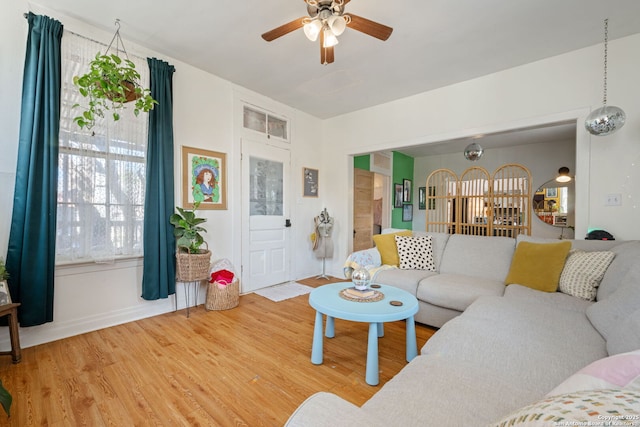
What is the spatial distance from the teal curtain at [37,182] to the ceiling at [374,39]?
444mm

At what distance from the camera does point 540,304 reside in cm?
188

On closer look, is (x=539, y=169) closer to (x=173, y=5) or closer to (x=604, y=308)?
(x=604, y=308)

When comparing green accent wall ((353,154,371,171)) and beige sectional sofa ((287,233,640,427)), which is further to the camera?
green accent wall ((353,154,371,171))

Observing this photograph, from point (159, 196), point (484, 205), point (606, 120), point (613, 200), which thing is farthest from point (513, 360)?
point (484, 205)

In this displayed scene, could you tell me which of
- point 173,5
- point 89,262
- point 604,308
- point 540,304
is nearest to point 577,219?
point 540,304

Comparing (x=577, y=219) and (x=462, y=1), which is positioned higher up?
(x=462, y=1)

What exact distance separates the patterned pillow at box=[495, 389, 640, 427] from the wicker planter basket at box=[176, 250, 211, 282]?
2.83m

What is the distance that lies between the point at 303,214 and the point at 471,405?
3786mm

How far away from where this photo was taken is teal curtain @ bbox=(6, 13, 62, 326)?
2.07 meters

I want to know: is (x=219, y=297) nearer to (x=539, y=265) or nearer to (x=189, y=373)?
(x=189, y=373)

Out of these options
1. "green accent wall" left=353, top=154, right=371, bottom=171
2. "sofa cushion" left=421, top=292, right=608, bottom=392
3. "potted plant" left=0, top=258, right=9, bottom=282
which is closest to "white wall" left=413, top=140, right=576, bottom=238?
"green accent wall" left=353, top=154, right=371, bottom=171

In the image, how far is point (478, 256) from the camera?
2.81 metres

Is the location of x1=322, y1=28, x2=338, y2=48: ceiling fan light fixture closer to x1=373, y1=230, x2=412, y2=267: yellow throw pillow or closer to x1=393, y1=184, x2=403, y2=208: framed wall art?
x1=373, y1=230, x2=412, y2=267: yellow throw pillow

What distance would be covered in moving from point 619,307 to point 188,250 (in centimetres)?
325
